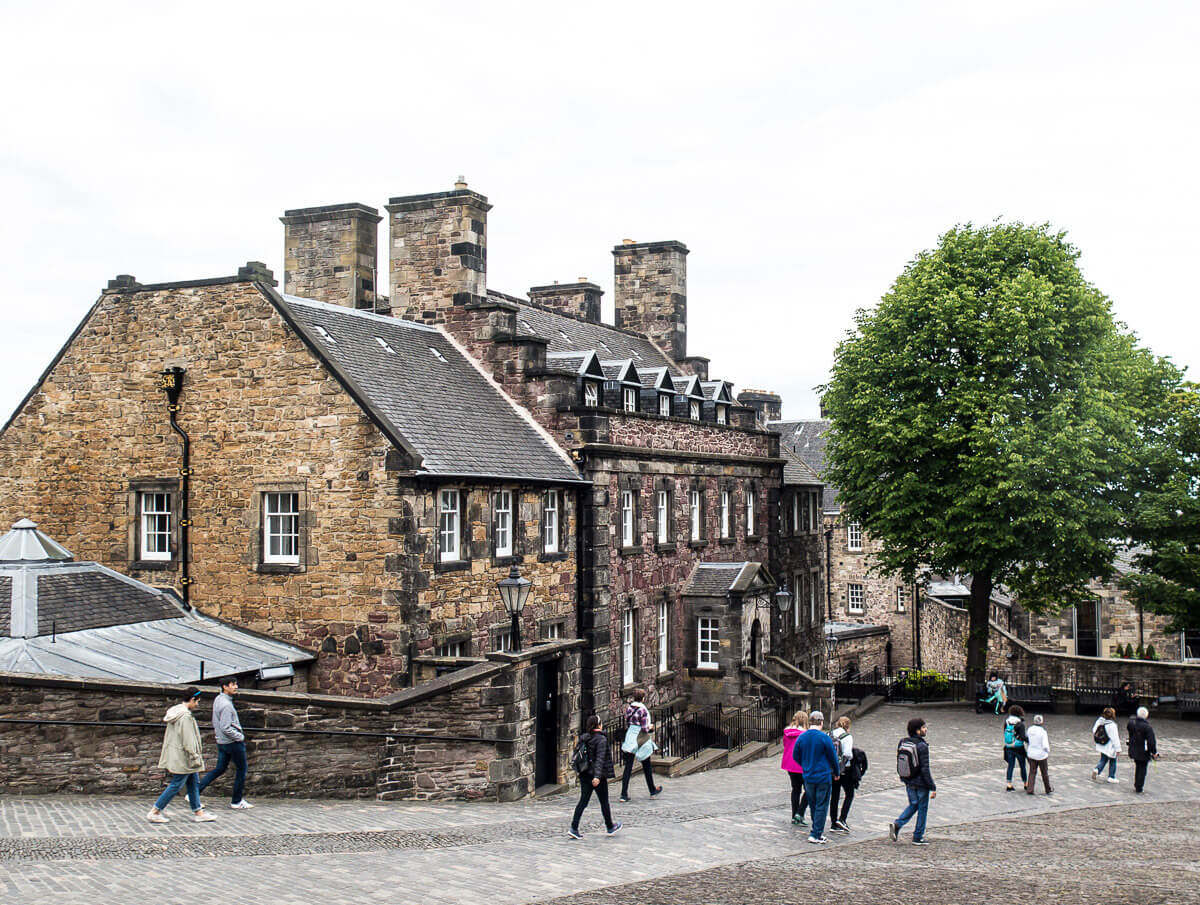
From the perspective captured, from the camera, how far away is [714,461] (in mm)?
36312

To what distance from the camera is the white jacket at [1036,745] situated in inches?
829

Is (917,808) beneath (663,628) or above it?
beneath

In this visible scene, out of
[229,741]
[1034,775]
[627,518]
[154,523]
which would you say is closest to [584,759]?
[229,741]

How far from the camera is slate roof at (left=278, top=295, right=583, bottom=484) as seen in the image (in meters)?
23.5

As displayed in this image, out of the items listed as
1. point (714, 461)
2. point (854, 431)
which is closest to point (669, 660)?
point (714, 461)

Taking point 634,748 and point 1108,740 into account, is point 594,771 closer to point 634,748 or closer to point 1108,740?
point 634,748

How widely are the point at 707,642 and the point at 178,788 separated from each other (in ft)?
68.9

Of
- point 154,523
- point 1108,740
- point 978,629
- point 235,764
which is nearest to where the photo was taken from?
point 235,764

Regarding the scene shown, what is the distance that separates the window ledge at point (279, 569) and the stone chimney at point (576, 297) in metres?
21.1

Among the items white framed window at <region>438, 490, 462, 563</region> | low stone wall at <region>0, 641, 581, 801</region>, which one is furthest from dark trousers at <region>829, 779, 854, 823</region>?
white framed window at <region>438, 490, 462, 563</region>

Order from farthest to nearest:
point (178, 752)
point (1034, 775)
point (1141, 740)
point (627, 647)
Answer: point (627, 647) → point (1141, 740) → point (1034, 775) → point (178, 752)

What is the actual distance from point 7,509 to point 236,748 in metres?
13.9

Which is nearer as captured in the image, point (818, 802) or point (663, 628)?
point (818, 802)

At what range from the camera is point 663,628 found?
1313 inches
